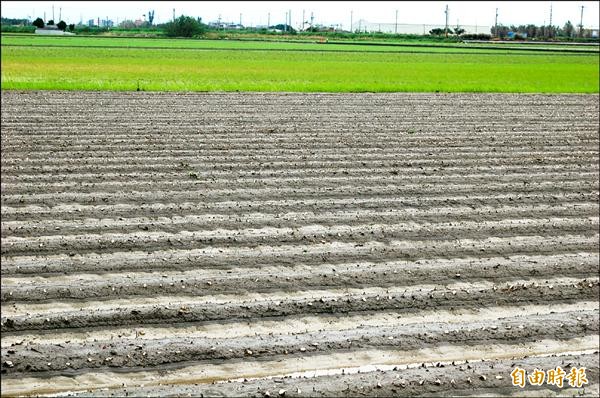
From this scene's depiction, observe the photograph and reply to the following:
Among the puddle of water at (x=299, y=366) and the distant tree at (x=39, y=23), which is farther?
the puddle of water at (x=299, y=366)

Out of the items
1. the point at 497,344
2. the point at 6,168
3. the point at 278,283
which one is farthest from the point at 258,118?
the point at 497,344

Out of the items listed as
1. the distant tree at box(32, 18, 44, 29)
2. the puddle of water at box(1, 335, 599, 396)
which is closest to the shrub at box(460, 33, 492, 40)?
the puddle of water at box(1, 335, 599, 396)

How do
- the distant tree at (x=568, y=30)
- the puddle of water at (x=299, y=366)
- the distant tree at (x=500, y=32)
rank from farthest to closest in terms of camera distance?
the distant tree at (x=500, y=32) → the distant tree at (x=568, y=30) → the puddle of water at (x=299, y=366)

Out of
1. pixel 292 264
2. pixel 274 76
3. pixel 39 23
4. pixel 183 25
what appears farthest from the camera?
pixel 274 76

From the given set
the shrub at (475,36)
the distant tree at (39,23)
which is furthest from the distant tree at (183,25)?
the shrub at (475,36)

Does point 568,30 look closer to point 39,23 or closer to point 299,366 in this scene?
point 299,366

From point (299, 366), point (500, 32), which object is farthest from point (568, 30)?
point (299, 366)

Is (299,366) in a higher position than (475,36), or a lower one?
lower

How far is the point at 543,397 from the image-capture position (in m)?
4.03

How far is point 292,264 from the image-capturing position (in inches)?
245

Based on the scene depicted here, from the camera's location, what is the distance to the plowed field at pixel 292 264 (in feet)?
14.0

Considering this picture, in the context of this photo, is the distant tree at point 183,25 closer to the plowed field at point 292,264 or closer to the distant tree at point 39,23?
the distant tree at point 39,23

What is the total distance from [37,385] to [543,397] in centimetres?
261

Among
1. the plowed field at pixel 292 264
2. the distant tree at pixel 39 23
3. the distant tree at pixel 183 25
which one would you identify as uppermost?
the distant tree at pixel 183 25
